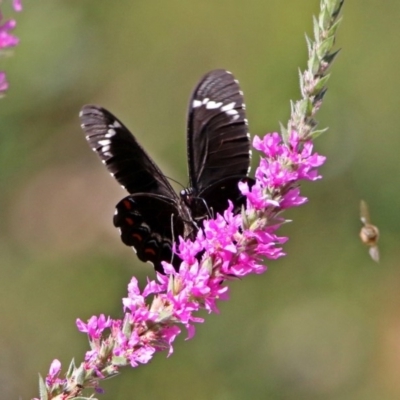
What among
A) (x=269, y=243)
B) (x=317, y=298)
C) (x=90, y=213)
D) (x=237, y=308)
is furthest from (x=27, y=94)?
(x=269, y=243)

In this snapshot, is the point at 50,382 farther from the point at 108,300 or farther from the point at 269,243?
the point at 108,300

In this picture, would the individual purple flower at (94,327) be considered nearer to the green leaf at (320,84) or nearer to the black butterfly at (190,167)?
the black butterfly at (190,167)

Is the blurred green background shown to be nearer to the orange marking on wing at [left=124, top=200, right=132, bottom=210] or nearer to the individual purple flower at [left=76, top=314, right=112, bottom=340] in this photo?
the orange marking on wing at [left=124, top=200, right=132, bottom=210]

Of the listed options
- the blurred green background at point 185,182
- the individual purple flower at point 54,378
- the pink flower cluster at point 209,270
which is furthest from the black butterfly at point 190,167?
the blurred green background at point 185,182

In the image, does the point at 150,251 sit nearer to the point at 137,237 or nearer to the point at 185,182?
the point at 137,237

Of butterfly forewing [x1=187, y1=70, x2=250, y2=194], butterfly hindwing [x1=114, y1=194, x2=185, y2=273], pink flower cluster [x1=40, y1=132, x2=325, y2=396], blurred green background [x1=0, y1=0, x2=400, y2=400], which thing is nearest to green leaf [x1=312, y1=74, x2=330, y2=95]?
pink flower cluster [x1=40, y1=132, x2=325, y2=396]

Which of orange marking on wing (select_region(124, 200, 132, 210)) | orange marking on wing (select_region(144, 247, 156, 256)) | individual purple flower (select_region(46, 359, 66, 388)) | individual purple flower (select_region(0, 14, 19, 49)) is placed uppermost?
orange marking on wing (select_region(124, 200, 132, 210))
